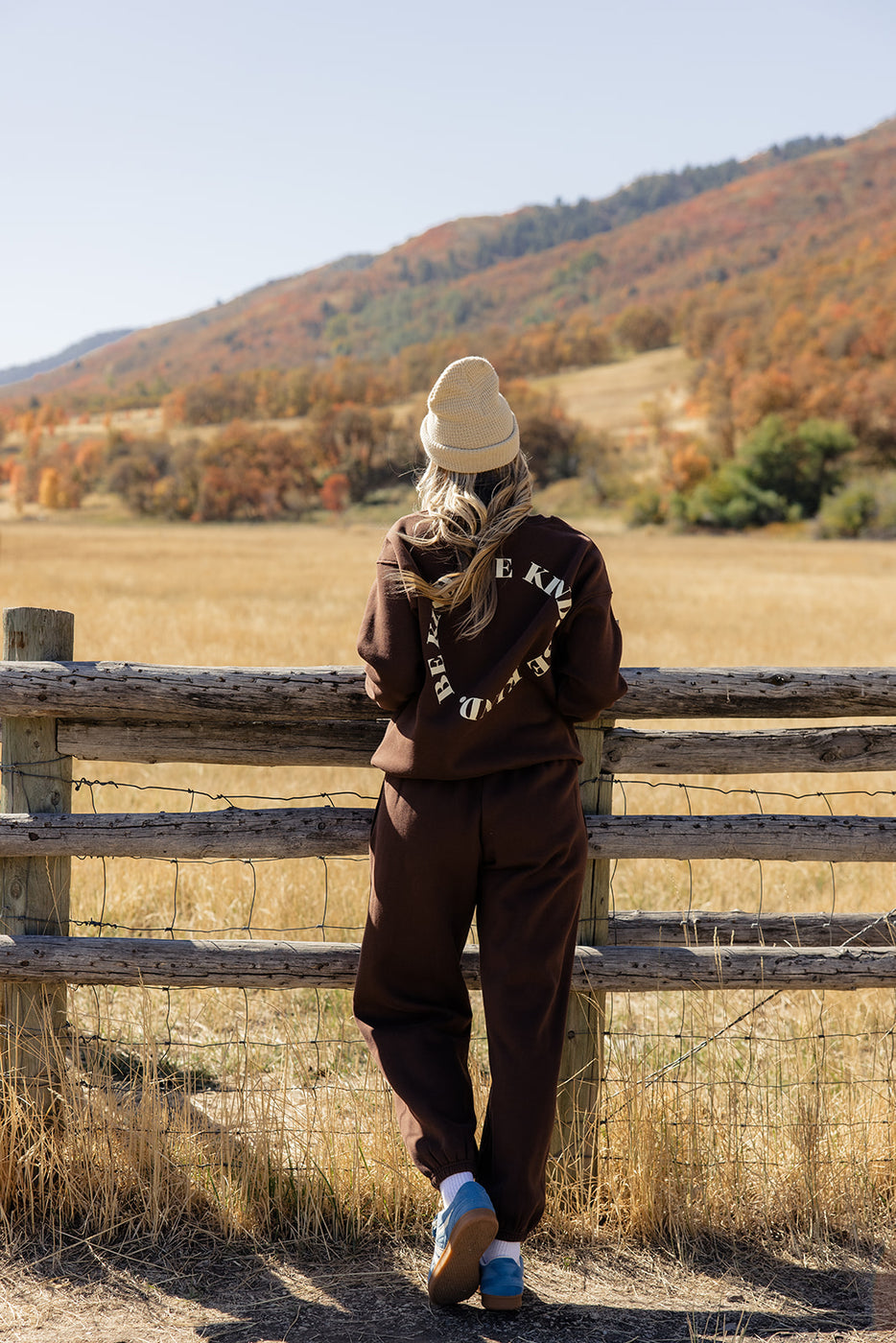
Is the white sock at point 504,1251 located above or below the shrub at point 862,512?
below

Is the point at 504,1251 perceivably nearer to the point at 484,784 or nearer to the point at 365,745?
the point at 484,784

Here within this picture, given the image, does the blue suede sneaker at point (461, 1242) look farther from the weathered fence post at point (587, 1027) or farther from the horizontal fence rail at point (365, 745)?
the horizontal fence rail at point (365, 745)

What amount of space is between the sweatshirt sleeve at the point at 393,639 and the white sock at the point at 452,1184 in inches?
46.7

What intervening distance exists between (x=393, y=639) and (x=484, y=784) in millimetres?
424

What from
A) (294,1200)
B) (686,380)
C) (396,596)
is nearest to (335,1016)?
(294,1200)

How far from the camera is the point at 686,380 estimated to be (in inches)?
5054

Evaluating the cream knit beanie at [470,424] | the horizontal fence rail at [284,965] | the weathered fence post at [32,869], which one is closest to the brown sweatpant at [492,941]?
the horizontal fence rail at [284,965]

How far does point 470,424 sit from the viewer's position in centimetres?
271

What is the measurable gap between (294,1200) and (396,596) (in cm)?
180

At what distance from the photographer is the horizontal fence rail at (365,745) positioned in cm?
334

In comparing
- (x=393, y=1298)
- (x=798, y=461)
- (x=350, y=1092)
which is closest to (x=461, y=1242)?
(x=393, y=1298)

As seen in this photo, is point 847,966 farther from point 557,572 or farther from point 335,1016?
point 335,1016

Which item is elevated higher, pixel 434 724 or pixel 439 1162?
pixel 434 724

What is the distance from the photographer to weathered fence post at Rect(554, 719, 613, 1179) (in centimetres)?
329
